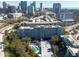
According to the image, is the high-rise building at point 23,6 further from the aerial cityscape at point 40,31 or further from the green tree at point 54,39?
the green tree at point 54,39

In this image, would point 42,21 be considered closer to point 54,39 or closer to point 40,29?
point 40,29

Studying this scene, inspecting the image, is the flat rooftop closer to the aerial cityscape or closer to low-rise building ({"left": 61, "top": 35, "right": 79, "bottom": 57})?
the aerial cityscape

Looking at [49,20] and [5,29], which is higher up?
[49,20]

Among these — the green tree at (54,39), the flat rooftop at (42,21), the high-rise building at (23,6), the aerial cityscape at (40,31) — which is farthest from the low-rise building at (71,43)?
the high-rise building at (23,6)

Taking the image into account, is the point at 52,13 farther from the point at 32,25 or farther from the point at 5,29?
the point at 5,29

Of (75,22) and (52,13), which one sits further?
(75,22)

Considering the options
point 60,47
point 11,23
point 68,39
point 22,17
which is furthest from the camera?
point 22,17

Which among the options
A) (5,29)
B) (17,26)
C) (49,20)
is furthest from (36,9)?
(5,29)

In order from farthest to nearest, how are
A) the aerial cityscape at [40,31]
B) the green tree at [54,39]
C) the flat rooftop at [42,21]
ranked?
the flat rooftop at [42,21] → the green tree at [54,39] → the aerial cityscape at [40,31]

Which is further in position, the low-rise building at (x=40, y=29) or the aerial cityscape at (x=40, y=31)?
the low-rise building at (x=40, y=29)
